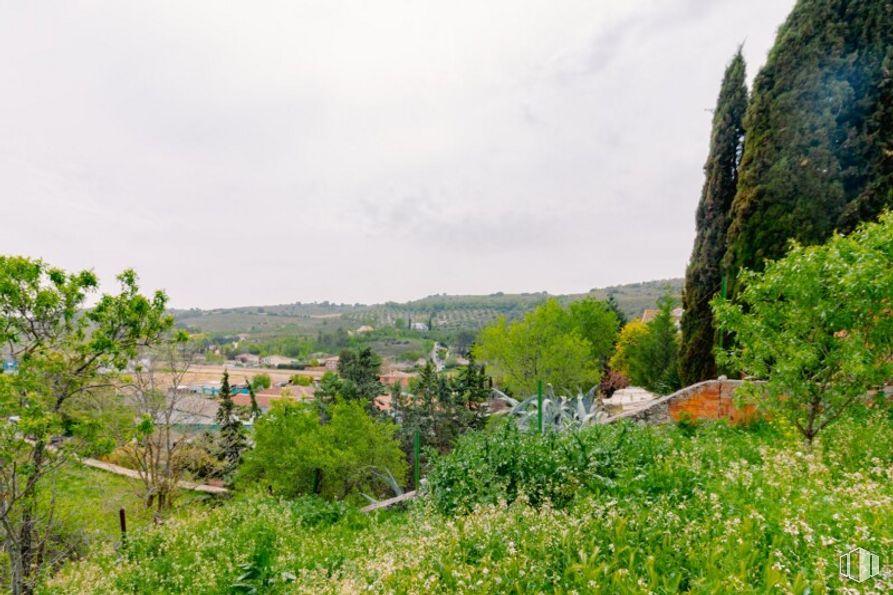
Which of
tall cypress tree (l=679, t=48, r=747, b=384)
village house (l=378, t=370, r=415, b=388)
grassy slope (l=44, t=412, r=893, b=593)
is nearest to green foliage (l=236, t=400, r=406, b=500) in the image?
grassy slope (l=44, t=412, r=893, b=593)

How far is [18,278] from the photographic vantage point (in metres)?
6.10

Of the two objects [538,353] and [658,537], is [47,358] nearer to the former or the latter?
[658,537]

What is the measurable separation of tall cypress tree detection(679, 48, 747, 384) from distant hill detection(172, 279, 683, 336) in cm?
9087

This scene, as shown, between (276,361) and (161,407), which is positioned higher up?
(161,407)

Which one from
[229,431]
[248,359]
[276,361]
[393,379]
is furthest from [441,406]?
[248,359]

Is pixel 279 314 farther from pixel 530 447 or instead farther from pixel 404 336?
pixel 530 447

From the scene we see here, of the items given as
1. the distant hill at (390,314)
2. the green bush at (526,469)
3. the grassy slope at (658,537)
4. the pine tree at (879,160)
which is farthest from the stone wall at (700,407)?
the distant hill at (390,314)

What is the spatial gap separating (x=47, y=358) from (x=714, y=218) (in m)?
15.4

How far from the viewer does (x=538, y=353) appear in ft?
67.6

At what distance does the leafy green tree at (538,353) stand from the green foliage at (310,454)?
7992 millimetres

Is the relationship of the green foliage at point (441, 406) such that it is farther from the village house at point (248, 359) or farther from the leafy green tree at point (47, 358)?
the village house at point (248, 359)

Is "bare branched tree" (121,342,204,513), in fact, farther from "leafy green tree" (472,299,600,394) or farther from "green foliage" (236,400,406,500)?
"leafy green tree" (472,299,600,394)

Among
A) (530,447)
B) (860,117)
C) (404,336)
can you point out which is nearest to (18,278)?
(530,447)

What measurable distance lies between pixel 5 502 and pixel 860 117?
53.4ft
